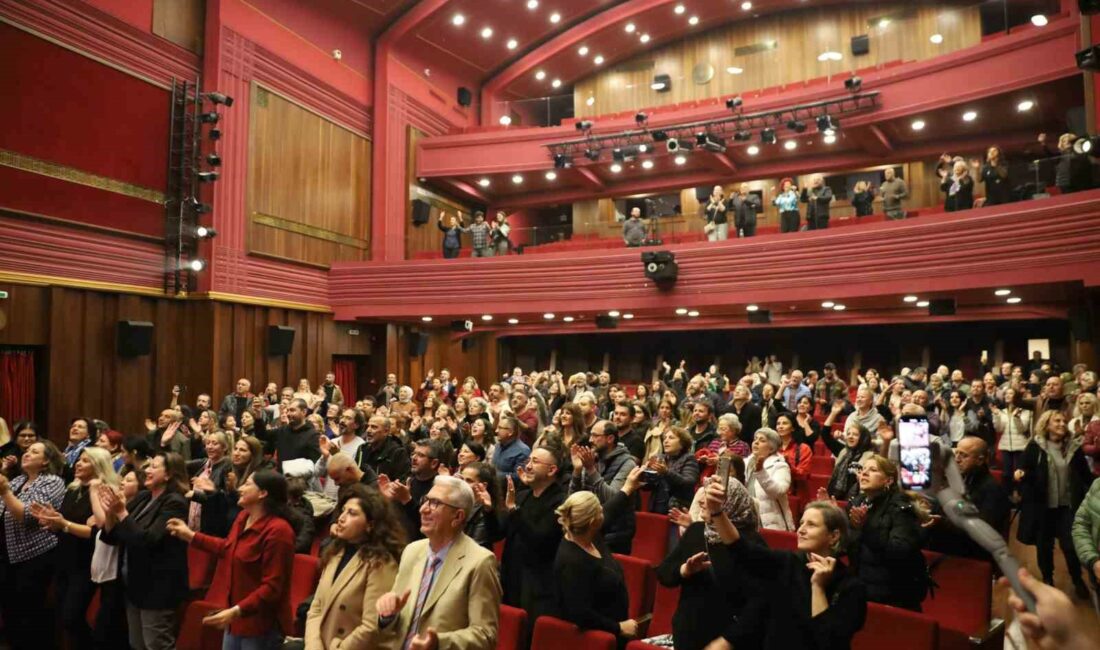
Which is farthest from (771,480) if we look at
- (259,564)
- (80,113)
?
(80,113)

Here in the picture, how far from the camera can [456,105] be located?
16.9m

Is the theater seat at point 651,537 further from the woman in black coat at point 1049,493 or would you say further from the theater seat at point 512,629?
the woman in black coat at point 1049,493

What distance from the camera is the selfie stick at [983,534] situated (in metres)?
1.13

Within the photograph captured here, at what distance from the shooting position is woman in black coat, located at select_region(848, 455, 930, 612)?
113 inches

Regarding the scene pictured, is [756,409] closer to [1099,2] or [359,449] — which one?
[359,449]

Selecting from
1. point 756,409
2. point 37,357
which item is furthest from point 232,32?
point 756,409

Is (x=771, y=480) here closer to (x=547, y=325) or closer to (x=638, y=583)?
(x=638, y=583)

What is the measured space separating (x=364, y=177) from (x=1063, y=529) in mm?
12534

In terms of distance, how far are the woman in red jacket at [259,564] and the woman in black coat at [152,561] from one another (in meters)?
0.29

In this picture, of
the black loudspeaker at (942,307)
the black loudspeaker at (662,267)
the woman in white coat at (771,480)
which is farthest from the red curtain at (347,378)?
the woman in white coat at (771,480)

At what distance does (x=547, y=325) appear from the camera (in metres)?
15.3

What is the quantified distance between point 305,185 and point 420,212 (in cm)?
262

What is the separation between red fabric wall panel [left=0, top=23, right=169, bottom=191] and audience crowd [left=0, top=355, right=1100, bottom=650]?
17.1 ft

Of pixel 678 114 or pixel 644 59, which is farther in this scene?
pixel 644 59
